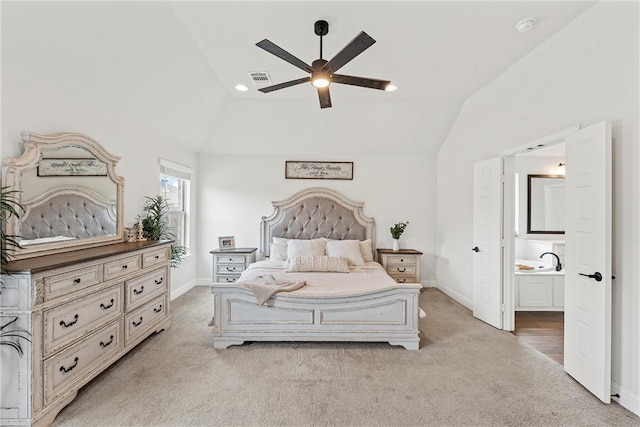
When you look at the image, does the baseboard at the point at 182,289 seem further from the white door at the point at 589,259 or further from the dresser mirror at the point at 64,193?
the white door at the point at 589,259

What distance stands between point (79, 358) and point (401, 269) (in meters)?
4.27

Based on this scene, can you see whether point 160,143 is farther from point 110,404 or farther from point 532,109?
point 532,109

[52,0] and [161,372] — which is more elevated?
[52,0]

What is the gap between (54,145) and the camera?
2484mm

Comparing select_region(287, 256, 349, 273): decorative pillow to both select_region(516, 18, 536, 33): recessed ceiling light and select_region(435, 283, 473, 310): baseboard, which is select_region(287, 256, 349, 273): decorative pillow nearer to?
select_region(435, 283, 473, 310): baseboard

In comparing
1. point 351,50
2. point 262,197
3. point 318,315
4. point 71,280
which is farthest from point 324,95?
point 262,197

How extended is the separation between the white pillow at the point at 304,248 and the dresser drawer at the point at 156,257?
1.72 metres

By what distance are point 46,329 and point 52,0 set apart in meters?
2.32

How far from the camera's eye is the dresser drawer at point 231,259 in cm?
480

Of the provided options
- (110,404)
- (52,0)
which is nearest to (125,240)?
(110,404)

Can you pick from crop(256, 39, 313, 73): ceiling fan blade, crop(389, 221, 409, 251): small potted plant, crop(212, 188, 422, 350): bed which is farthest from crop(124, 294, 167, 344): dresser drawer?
crop(389, 221, 409, 251): small potted plant

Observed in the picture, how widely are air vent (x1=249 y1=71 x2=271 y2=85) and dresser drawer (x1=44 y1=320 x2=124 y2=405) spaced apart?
3.04 metres

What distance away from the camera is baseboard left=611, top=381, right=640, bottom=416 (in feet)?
Result: 6.78

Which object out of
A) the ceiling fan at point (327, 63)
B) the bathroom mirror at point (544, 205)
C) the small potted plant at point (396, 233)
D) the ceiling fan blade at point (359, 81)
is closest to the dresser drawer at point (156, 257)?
the ceiling fan at point (327, 63)
